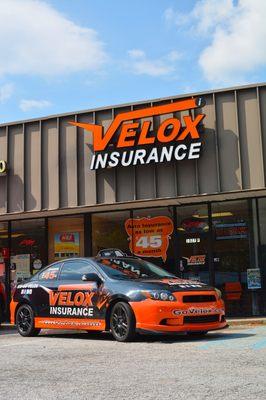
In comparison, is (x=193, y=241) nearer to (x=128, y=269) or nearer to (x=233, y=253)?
(x=233, y=253)

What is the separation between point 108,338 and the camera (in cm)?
1049

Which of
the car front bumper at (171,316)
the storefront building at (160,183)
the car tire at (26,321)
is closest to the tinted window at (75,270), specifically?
the car tire at (26,321)

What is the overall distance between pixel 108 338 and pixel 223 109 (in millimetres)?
6468

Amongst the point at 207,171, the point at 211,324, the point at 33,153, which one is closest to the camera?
the point at 211,324

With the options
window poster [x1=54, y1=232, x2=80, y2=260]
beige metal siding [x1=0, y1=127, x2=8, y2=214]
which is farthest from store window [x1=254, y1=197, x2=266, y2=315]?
beige metal siding [x1=0, y1=127, x2=8, y2=214]

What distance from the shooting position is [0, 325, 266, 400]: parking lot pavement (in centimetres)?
553

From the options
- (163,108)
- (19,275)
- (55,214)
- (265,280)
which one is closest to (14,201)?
(55,214)

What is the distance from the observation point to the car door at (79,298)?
10.1 meters

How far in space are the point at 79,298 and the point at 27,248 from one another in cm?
745

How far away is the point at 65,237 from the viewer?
56.3ft

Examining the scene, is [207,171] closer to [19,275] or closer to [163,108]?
[163,108]

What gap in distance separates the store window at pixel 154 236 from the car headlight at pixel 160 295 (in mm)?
6281

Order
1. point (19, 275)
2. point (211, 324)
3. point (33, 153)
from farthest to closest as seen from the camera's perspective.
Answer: point (19, 275) < point (33, 153) < point (211, 324)

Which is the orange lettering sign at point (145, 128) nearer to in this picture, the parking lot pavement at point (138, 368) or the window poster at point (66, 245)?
the window poster at point (66, 245)
